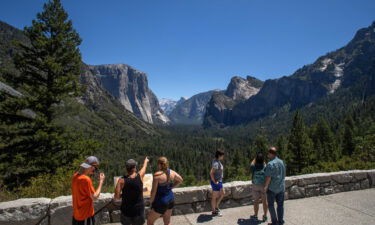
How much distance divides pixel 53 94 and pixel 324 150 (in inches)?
1772

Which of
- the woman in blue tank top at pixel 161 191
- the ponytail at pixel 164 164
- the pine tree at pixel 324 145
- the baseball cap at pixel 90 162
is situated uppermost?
the baseball cap at pixel 90 162

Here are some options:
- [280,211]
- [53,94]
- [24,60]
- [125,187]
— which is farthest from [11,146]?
[280,211]

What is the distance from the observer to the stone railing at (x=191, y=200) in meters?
4.47

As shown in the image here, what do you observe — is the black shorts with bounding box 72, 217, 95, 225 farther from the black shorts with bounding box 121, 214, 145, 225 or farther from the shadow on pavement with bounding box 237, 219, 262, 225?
the shadow on pavement with bounding box 237, 219, 262, 225

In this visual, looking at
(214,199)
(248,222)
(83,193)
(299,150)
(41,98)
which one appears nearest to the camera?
(83,193)

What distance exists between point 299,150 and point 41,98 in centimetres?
3253

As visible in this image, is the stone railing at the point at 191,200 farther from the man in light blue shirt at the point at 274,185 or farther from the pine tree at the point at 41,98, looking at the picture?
the pine tree at the point at 41,98

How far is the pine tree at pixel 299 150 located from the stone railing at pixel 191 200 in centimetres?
2592

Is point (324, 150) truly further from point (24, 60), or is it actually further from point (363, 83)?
point (363, 83)

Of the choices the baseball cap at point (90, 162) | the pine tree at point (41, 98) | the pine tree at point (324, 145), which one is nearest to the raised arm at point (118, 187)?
the baseball cap at point (90, 162)

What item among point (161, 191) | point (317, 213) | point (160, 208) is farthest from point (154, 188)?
point (317, 213)

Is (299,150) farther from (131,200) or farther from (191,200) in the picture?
(131,200)

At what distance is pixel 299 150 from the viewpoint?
32.0m

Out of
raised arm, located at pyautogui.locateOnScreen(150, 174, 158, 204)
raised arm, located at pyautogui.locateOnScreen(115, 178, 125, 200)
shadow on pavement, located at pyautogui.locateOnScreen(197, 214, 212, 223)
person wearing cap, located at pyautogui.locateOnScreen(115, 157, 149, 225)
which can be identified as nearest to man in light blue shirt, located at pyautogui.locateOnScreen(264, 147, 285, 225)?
shadow on pavement, located at pyautogui.locateOnScreen(197, 214, 212, 223)
